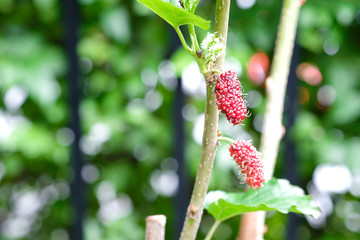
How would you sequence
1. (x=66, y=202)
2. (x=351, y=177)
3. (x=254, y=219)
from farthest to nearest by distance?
(x=66, y=202) < (x=351, y=177) < (x=254, y=219)

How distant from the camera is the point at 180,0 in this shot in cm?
25

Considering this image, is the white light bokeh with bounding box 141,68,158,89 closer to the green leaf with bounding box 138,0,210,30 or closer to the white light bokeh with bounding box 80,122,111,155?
the white light bokeh with bounding box 80,122,111,155

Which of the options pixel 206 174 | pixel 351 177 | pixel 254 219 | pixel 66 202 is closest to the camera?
pixel 206 174

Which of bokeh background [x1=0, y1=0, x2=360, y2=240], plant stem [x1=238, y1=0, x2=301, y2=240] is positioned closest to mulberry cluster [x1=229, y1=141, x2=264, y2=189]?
plant stem [x1=238, y1=0, x2=301, y2=240]

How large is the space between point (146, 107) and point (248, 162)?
84 cm

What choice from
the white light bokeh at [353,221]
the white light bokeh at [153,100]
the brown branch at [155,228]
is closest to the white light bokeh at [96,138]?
the white light bokeh at [153,100]

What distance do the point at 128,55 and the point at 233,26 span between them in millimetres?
249

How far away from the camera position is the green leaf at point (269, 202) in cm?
30

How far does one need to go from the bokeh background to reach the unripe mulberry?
24.1 inches

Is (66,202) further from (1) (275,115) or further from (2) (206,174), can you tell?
(2) (206,174)

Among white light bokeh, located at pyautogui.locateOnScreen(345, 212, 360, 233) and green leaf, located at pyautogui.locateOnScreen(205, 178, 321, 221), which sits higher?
green leaf, located at pyautogui.locateOnScreen(205, 178, 321, 221)

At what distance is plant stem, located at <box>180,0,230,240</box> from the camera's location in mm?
228

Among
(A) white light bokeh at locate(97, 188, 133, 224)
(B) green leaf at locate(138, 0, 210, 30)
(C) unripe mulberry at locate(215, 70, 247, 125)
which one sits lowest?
(A) white light bokeh at locate(97, 188, 133, 224)

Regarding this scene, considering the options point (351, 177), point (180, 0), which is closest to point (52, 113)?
point (351, 177)
